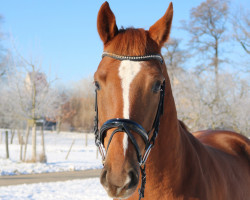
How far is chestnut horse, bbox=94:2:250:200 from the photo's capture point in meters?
1.48

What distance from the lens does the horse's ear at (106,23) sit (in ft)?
6.30

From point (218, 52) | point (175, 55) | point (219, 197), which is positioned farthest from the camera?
point (175, 55)

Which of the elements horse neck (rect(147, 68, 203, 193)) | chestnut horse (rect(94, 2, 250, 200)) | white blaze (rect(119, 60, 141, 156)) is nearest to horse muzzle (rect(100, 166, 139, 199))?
chestnut horse (rect(94, 2, 250, 200))

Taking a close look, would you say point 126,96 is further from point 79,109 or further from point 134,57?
point 79,109

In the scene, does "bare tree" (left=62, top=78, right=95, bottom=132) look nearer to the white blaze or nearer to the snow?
the snow

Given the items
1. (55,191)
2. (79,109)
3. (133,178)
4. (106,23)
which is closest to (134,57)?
(106,23)

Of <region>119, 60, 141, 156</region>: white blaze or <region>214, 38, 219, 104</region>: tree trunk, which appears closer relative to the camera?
<region>119, 60, 141, 156</region>: white blaze

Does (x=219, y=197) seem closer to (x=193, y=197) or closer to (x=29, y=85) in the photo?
(x=193, y=197)

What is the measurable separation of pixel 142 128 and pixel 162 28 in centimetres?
84

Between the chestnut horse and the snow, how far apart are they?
5.41 m

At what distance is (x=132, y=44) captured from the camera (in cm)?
179

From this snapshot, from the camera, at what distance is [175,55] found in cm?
2128

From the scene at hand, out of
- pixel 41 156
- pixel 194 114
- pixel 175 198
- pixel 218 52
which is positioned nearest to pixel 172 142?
pixel 175 198

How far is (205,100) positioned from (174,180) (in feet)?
50.7
